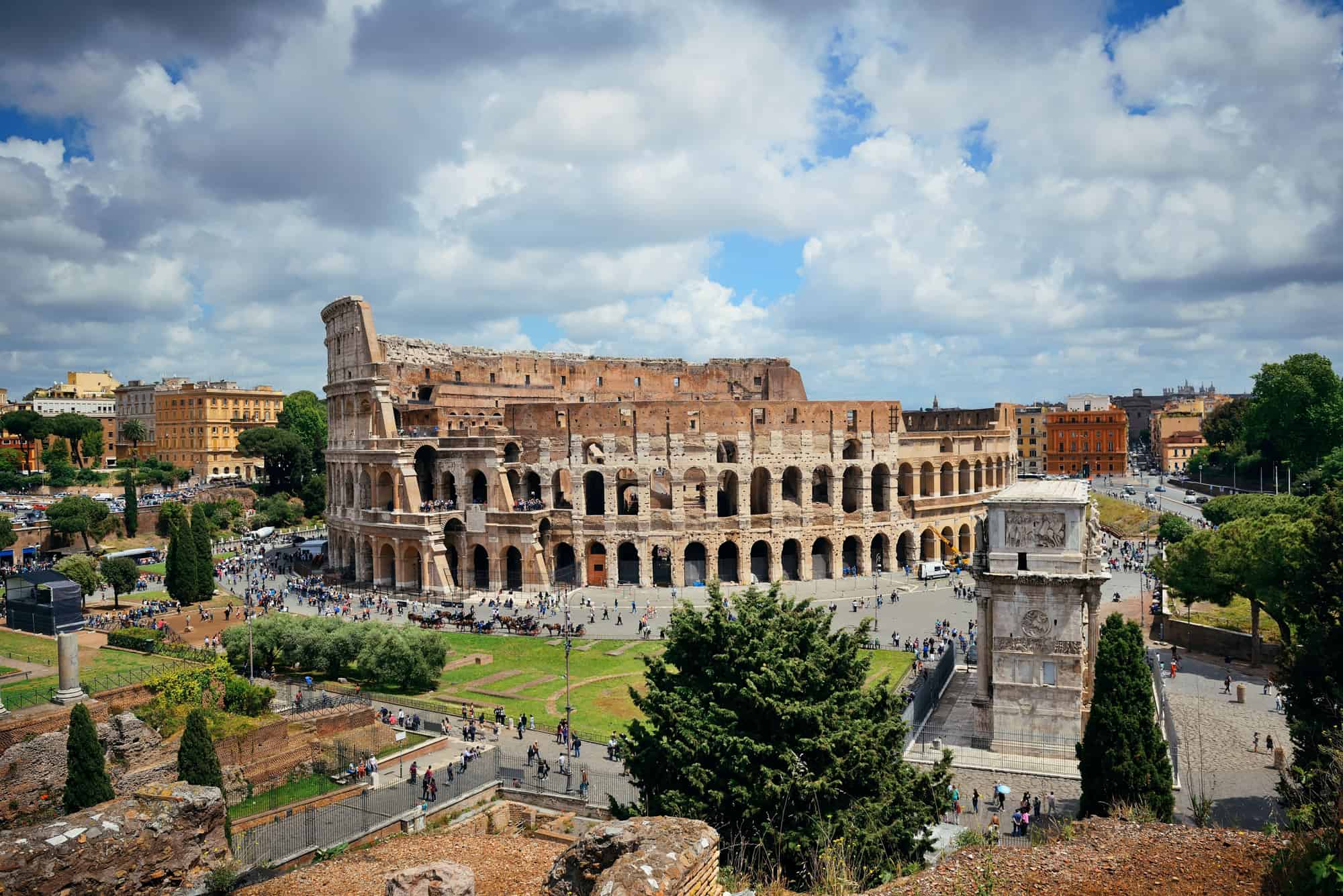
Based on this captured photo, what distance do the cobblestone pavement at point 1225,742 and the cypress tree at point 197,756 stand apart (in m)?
20.2

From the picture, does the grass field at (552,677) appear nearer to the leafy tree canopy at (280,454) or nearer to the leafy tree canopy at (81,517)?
the leafy tree canopy at (81,517)

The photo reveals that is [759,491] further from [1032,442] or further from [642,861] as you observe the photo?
[1032,442]

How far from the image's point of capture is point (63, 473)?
247 feet

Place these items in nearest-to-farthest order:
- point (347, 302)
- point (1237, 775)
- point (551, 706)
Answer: point (1237, 775), point (551, 706), point (347, 302)

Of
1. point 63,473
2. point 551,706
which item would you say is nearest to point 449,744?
point 551,706

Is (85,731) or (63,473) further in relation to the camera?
(63,473)

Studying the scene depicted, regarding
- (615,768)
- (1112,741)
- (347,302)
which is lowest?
(615,768)

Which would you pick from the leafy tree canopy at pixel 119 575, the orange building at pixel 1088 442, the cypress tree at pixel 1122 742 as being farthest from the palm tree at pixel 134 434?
the orange building at pixel 1088 442

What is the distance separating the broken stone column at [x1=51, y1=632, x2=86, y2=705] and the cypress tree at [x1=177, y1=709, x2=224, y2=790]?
584 cm

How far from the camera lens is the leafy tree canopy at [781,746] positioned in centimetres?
1284

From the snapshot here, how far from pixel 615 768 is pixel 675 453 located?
88.9 ft

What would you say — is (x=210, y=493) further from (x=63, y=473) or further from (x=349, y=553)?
(x=349, y=553)

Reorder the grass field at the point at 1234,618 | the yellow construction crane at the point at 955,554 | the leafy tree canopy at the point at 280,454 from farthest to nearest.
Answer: the leafy tree canopy at the point at 280,454
the yellow construction crane at the point at 955,554
the grass field at the point at 1234,618

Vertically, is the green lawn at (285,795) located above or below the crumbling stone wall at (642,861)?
below
